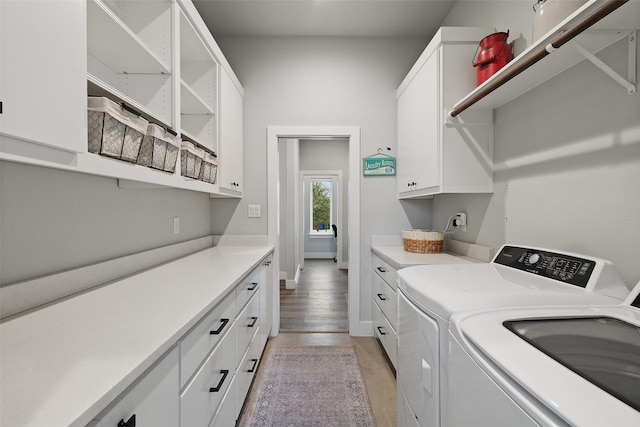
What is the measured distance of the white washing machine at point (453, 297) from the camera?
35.9 inches

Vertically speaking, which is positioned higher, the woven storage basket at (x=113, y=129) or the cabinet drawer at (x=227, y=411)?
the woven storage basket at (x=113, y=129)

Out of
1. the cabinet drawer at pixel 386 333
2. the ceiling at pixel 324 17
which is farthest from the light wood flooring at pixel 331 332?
the ceiling at pixel 324 17

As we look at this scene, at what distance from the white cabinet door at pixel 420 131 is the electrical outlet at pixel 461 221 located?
1.25 ft

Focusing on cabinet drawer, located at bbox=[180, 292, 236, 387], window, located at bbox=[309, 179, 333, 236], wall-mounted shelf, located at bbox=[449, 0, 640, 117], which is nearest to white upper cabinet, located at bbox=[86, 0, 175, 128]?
cabinet drawer, located at bbox=[180, 292, 236, 387]

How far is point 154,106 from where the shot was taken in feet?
4.62

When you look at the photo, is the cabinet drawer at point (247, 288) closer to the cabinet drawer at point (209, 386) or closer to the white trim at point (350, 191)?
the cabinet drawer at point (209, 386)

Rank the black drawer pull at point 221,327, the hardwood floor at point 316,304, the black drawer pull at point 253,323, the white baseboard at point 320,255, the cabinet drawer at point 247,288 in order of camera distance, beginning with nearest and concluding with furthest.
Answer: the black drawer pull at point 221,327 < the cabinet drawer at point 247,288 < the black drawer pull at point 253,323 < the hardwood floor at point 316,304 < the white baseboard at point 320,255

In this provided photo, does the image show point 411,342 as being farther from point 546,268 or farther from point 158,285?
point 158,285

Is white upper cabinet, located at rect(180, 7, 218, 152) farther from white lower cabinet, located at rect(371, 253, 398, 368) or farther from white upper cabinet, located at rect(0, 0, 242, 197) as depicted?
white lower cabinet, located at rect(371, 253, 398, 368)

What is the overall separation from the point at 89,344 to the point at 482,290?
1185mm

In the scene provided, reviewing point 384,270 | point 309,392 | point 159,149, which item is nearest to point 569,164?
point 384,270

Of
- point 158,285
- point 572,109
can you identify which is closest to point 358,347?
point 158,285

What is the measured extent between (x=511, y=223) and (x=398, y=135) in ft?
4.51

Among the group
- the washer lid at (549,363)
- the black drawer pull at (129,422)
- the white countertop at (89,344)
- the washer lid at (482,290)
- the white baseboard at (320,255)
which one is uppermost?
the washer lid at (482,290)
